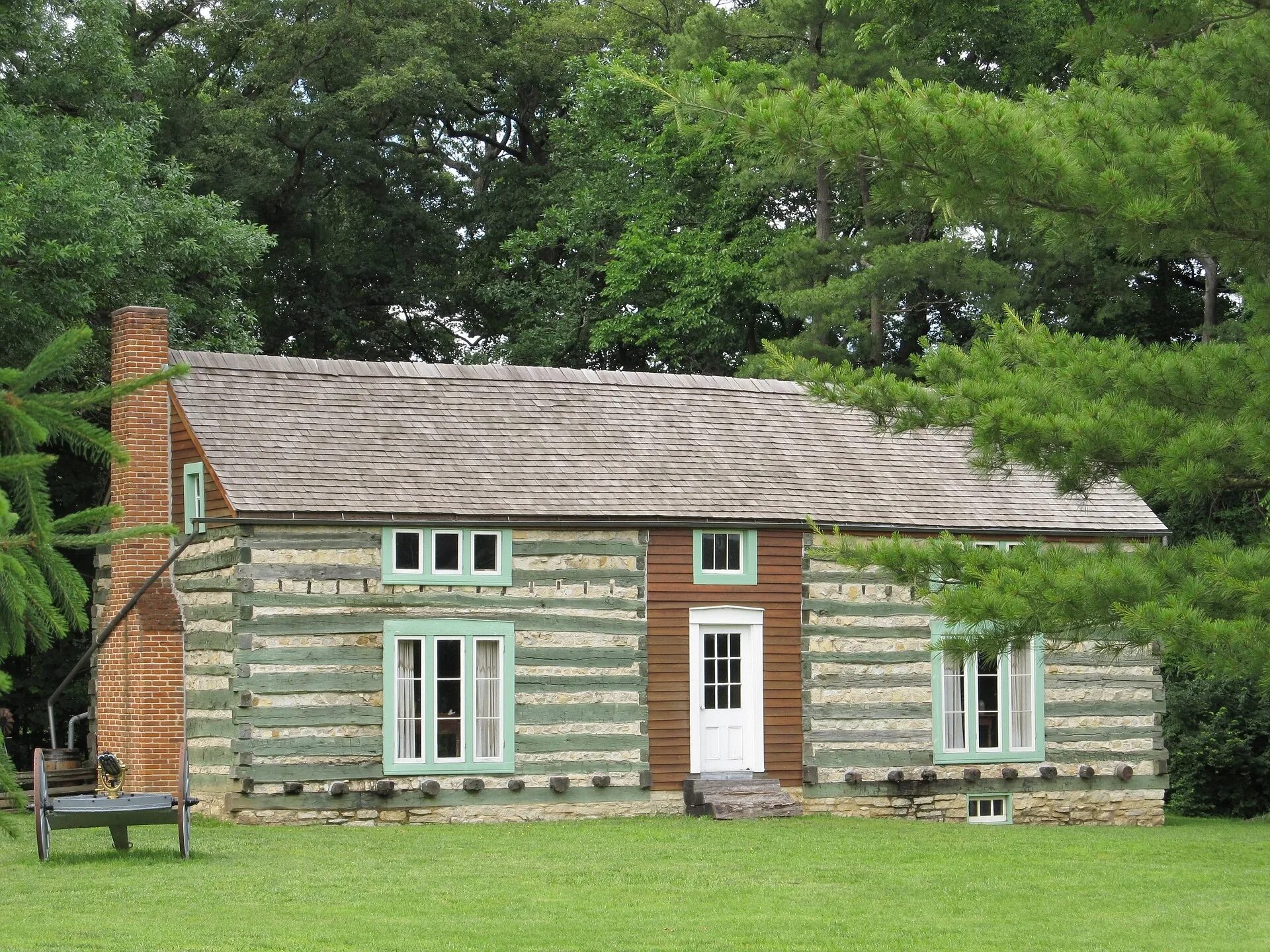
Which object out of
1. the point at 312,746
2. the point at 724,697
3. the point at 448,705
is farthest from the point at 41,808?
the point at 724,697

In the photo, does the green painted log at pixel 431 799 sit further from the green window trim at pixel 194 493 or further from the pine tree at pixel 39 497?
the pine tree at pixel 39 497

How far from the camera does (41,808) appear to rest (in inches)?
611

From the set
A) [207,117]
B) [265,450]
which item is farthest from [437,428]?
[207,117]

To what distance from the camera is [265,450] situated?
68.8ft

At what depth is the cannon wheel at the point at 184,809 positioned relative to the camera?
1532 centimetres

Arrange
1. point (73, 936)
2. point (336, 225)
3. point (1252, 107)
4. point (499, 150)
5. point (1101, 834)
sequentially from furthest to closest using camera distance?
1. point (499, 150)
2. point (336, 225)
3. point (1101, 834)
4. point (1252, 107)
5. point (73, 936)

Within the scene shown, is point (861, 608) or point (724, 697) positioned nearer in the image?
point (724, 697)

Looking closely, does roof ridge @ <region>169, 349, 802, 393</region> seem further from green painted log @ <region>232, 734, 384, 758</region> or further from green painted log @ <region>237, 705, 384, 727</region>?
green painted log @ <region>232, 734, 384, 758</region>

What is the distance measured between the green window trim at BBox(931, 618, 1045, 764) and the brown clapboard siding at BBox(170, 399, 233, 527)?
9273 mm

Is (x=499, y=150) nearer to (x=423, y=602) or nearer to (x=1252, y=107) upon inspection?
(x=423, y=602)

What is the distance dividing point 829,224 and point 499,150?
32.8 ft

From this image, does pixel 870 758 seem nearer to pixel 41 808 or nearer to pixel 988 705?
pixel 988 705

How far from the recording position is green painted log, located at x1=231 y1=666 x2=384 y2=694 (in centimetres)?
1997

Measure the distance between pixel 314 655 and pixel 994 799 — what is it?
30.9 ft
